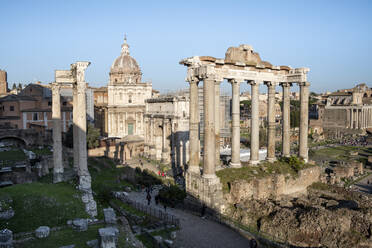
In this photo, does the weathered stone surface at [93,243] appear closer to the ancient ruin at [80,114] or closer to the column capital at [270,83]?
the ancient ruin at [80,114]

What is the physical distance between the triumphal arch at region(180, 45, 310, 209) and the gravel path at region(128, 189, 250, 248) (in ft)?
4.49

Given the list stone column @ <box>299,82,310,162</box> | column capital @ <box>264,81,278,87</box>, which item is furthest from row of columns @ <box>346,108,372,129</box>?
column capital @ <box>264,81,278,87</box>

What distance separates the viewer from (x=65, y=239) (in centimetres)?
1149

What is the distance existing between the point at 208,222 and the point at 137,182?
436 inches

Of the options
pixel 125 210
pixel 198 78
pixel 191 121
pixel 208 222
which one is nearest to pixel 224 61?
pixel 198 78

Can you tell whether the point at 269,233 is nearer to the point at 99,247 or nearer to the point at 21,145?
the point at 99,247

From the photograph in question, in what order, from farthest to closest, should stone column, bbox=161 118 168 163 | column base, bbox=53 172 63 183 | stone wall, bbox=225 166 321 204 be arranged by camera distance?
stone column, bbox=161 118 168 163 < column base, bbox=53 172 63 183 < stone wall, bbox=225 166 321 204

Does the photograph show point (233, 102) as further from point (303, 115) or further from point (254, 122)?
point (303, 115)

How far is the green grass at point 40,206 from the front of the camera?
13250 millimetres

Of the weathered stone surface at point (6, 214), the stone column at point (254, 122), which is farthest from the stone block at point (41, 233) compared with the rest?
the stone column at point (254, 122)

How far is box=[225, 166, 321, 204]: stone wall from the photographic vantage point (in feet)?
58.8

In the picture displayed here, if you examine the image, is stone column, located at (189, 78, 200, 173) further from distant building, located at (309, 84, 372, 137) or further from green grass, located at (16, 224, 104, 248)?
distant building, located at (309, 84, 372, 137)

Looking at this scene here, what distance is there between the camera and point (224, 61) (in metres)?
19.1

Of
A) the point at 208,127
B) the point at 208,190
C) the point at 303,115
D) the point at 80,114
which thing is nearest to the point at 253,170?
the point at 208,190
